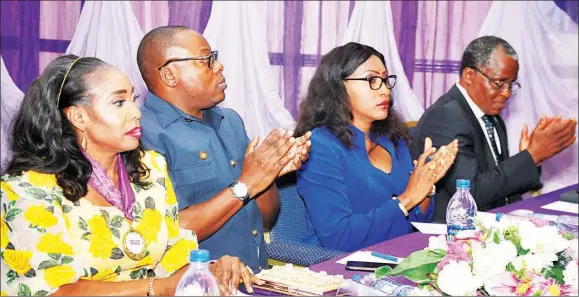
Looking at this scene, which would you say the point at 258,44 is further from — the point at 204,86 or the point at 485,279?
the point at 485,279

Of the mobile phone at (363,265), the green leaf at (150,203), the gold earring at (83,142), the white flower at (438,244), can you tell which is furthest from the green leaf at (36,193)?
the white flower at (438,244)

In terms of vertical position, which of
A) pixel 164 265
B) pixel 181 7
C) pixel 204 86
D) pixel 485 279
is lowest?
pixel 164 265

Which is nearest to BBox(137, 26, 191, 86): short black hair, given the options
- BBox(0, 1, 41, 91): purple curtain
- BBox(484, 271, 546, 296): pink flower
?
BBox(0, 1, 41, 91): purple curtain

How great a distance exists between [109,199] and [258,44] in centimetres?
216

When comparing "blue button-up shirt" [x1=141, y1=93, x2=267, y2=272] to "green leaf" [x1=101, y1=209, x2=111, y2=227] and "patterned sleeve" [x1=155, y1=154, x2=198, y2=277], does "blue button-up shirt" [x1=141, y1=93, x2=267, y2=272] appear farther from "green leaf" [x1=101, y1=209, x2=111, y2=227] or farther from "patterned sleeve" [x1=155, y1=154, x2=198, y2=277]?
"green leaf" [x1=101, y1=209, x2=111, y2=227]

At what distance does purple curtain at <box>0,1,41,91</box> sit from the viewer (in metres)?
3.43

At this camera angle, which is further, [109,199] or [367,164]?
[367,164]

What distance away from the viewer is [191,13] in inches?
155

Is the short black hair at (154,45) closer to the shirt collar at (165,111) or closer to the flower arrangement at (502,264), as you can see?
the shirt collar at (165,111)

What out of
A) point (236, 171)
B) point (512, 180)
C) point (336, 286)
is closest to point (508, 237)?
point (336, 286)

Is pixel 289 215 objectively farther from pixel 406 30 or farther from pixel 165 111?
pixel 406 30

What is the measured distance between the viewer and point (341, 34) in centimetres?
452

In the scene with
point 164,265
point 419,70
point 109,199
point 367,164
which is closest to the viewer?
point 109,199

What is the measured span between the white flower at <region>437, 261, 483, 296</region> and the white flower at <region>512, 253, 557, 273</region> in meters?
0.10
